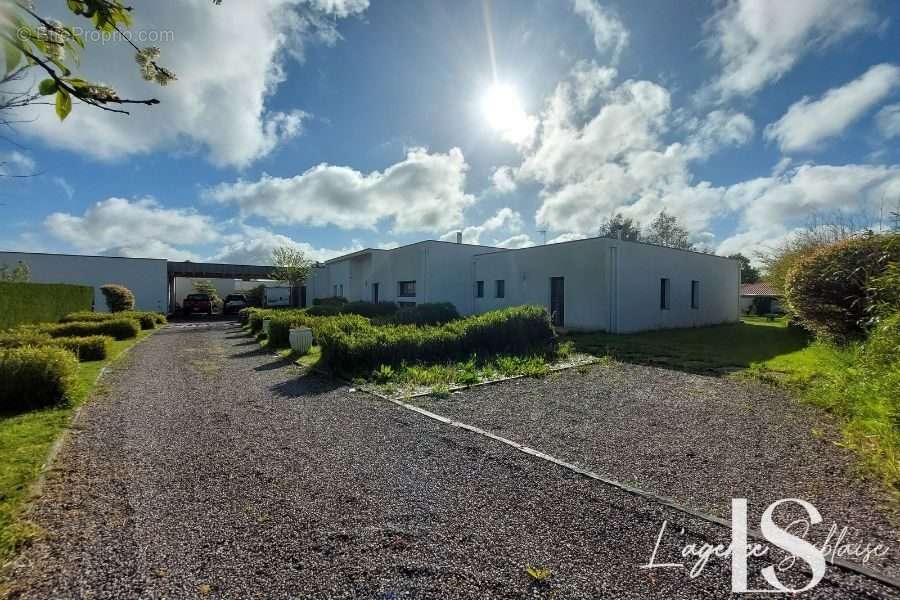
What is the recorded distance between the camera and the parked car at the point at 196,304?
2895 cm

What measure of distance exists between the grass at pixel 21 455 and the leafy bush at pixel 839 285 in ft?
37.6

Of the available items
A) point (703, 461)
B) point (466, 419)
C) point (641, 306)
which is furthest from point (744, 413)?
point (641, 306)

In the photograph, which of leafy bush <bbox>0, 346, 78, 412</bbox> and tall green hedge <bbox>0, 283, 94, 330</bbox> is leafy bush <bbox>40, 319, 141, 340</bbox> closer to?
tall green hedge <bbox>0, 283, 94, 330</bbox>

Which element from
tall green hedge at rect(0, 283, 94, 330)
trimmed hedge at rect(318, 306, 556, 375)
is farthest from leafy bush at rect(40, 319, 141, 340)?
trimmed hedge at rect(318, 306, 556, 375)

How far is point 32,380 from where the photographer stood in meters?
5.34

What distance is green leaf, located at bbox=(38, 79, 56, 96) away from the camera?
1238 millimetres

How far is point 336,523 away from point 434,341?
20.7ft

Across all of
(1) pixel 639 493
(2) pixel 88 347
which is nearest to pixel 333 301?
(2) pixel 88 347

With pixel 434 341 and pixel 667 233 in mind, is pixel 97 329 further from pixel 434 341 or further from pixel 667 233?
pixel 667 233

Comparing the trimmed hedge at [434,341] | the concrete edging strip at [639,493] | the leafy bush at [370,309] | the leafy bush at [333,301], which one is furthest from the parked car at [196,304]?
the concrete edging strip at [639,493]

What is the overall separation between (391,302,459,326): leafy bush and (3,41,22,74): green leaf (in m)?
11.8

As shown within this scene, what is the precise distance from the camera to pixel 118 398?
6070 millimetres

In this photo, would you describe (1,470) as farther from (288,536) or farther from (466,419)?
(466,419)

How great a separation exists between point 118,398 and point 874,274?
526 inches
